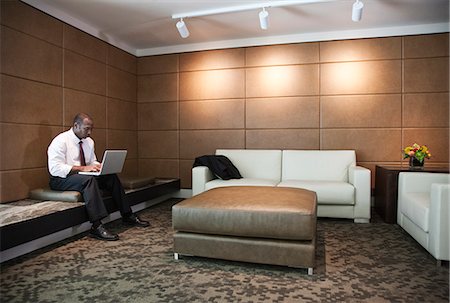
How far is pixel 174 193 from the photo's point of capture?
206 inches

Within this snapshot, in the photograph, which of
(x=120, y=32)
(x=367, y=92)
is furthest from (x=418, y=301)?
(x=120, y=32)

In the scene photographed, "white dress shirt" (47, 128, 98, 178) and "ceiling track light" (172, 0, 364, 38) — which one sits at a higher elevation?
"ceiling track light" (172, 0, 364, 38)

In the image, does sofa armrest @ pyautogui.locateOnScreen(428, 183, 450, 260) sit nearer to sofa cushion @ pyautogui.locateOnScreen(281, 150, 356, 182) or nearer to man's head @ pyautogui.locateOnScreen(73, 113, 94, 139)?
sofa cushion @ pyautogui.locateOnScreen(281, 150, 356, 182)

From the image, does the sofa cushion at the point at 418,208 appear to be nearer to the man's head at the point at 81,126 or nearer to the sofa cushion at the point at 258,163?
the sofa cushion at the point at 258,163

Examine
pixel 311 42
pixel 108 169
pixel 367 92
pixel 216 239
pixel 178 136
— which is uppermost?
pixel 311 42

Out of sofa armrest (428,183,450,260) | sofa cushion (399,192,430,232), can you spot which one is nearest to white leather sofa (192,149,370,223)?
sofa cushion (399,192,430,232)

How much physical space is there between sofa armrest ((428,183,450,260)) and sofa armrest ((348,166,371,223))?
47.4 inches

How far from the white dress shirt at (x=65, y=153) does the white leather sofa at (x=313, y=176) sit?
1372 millimetres

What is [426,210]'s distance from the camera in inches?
99.8

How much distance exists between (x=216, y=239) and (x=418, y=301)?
136cm

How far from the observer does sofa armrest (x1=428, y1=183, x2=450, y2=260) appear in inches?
91.1

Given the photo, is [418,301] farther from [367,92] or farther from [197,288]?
[367,92]

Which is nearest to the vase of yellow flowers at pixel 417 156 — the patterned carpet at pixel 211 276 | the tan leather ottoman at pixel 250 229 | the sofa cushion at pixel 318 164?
the sofa cushion at pixel 318 164

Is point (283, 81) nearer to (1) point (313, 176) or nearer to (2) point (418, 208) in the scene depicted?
A: (1) point (313, 176)
